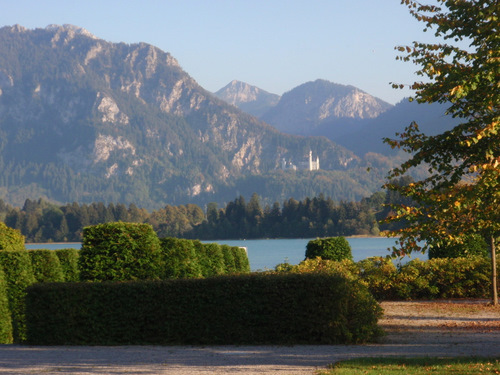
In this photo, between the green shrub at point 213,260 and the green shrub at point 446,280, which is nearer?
the green shrub at point 213,260

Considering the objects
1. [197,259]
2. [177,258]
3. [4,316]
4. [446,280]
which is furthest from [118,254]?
[446,280]

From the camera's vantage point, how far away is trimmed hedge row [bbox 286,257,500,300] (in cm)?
2456

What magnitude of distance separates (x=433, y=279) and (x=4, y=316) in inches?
585

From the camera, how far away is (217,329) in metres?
13.4

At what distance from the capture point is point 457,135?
43.9ft

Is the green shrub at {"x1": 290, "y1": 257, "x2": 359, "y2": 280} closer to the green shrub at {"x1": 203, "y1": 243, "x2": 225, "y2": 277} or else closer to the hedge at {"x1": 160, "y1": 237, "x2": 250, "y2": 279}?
the green shrub at {"x1": 203, "y1": 243, "x2": 225, "y2": 277}

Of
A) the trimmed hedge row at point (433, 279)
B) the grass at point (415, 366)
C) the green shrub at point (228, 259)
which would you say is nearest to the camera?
the grass at point (415, 366)

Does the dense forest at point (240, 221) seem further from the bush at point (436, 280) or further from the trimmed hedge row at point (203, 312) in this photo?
the trimmed hedge row at point (203, 312)

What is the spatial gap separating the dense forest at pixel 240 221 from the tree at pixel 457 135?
359 feet

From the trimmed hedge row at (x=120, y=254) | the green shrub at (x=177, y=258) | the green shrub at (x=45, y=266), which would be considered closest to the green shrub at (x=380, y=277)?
the green shrub at (x=177, y=258)

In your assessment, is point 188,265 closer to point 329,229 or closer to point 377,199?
point 377,199

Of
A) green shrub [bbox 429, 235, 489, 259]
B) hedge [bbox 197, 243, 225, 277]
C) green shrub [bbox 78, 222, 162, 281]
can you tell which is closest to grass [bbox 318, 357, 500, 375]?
green shrub [bbox 78, 222, 162, 281]

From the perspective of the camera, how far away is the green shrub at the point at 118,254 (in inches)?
597

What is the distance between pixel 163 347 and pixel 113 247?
304 cm
